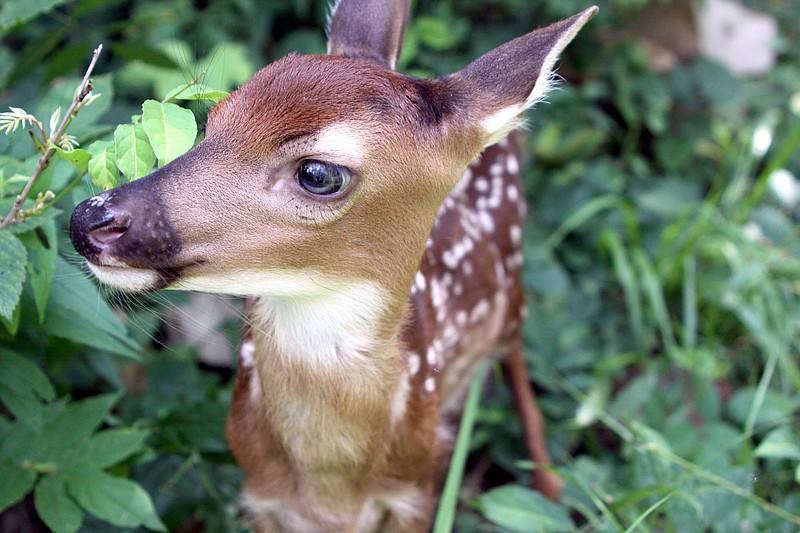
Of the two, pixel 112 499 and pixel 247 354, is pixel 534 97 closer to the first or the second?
pixel 247 354

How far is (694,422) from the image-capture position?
3582 mm

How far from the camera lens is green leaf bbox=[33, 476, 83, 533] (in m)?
2.25

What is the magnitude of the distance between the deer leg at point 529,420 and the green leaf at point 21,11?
2.03m

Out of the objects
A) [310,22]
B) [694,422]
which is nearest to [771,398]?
[694,422]

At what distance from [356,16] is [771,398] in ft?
6.97

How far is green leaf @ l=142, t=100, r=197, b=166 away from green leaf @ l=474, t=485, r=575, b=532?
1.46 metres

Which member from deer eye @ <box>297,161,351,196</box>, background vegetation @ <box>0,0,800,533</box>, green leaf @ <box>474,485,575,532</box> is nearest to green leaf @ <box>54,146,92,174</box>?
background vegetation @ <box>0,0,800,533</box>

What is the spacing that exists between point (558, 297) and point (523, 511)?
1.37m

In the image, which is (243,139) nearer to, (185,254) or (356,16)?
(185,254)

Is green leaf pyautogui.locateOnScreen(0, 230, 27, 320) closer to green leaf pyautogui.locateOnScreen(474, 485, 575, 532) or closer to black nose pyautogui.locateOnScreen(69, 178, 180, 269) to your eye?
black nose pyautogui.locateOnScreen(69, 178, 180, 269)

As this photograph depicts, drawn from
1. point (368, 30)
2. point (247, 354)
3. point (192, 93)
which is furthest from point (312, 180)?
point (247, 354)

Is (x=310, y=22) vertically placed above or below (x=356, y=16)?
below

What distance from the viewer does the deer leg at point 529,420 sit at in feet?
11.6

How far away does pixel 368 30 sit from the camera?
7.59ft
